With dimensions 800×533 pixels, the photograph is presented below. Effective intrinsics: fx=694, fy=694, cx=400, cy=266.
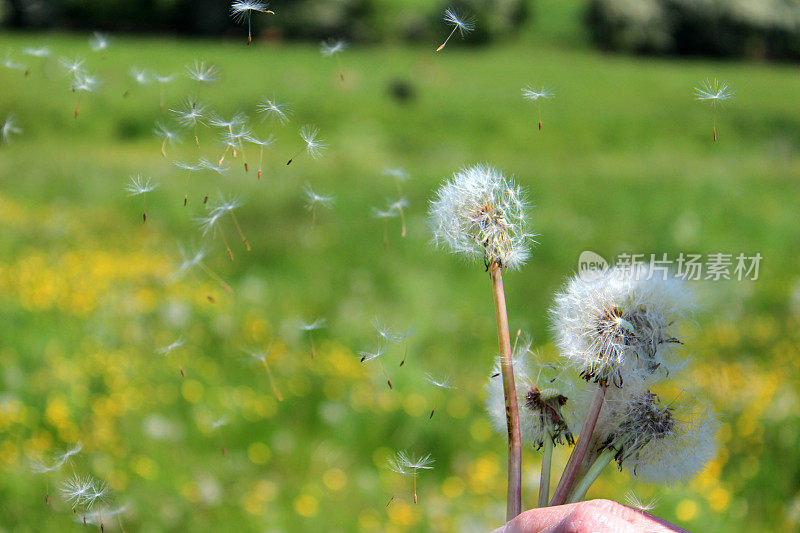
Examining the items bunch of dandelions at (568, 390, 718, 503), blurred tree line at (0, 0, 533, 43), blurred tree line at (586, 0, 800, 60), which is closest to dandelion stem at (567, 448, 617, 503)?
bunch of dandelions at (568, 390, 718, 503)

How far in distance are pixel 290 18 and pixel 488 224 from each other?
21499mm

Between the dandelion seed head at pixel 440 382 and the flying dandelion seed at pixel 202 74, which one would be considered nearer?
the dandelion seed head at pixel 440 382

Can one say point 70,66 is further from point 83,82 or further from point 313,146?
point 313,146

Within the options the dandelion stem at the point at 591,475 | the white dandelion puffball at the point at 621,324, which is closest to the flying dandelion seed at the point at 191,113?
the white dandelion puffball at the point at 621,324

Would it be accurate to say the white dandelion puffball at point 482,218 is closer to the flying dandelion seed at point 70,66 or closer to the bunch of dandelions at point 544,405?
the bunch of dandelions at point 544,405

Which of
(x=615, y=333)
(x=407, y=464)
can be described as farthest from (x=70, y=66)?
(x=615, y=333)

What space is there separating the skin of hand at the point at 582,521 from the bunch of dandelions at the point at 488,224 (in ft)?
0.07

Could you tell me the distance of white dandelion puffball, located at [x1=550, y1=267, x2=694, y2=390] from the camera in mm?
923

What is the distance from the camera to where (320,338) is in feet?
15.0

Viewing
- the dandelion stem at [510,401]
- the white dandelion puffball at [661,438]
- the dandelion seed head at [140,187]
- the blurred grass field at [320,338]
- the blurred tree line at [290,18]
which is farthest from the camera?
the blurred tree line at [290,18]

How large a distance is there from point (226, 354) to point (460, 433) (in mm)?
1630

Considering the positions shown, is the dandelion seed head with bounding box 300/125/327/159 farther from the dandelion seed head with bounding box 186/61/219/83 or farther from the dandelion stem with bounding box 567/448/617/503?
the dandelion stem with bounding box 567/448/617/503

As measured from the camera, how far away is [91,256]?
5.86 metres

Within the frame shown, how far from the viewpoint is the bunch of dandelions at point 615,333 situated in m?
0.91
